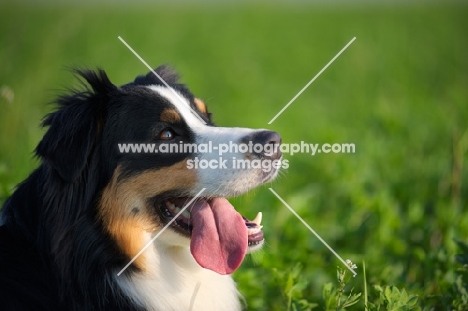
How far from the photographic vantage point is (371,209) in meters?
5.12

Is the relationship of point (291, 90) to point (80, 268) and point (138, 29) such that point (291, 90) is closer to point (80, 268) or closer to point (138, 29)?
point (138, 29)

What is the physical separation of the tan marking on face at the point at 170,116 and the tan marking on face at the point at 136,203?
267 mm

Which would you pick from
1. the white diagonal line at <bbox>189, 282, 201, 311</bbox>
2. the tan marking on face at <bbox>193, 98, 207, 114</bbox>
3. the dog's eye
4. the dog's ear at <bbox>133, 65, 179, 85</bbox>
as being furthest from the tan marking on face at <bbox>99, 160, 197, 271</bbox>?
the dog's ear at <bbox>133, 65, 179, 85</bbox>

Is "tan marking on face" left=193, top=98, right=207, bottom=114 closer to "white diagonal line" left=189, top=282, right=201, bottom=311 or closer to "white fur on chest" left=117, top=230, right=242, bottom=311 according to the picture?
"white fur on chest" left=117, top=230, right=242, bottom=311

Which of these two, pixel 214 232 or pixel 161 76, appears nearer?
pixel 214 232

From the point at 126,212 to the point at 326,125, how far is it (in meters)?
6.18

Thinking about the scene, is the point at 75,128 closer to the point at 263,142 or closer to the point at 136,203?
the point at 136,203

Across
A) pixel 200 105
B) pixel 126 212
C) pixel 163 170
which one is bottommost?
pixel 126 212

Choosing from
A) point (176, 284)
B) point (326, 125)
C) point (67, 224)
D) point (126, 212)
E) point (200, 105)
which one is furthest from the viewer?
point (326, 125)

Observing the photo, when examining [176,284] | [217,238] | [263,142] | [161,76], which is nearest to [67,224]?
[176,284]

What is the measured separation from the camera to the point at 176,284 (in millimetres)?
3326

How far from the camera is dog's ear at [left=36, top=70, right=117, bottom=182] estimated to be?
3.02 meters

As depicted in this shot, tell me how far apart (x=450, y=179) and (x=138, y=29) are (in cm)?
1187

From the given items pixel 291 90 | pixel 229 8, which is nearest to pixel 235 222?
pixel 291 90
